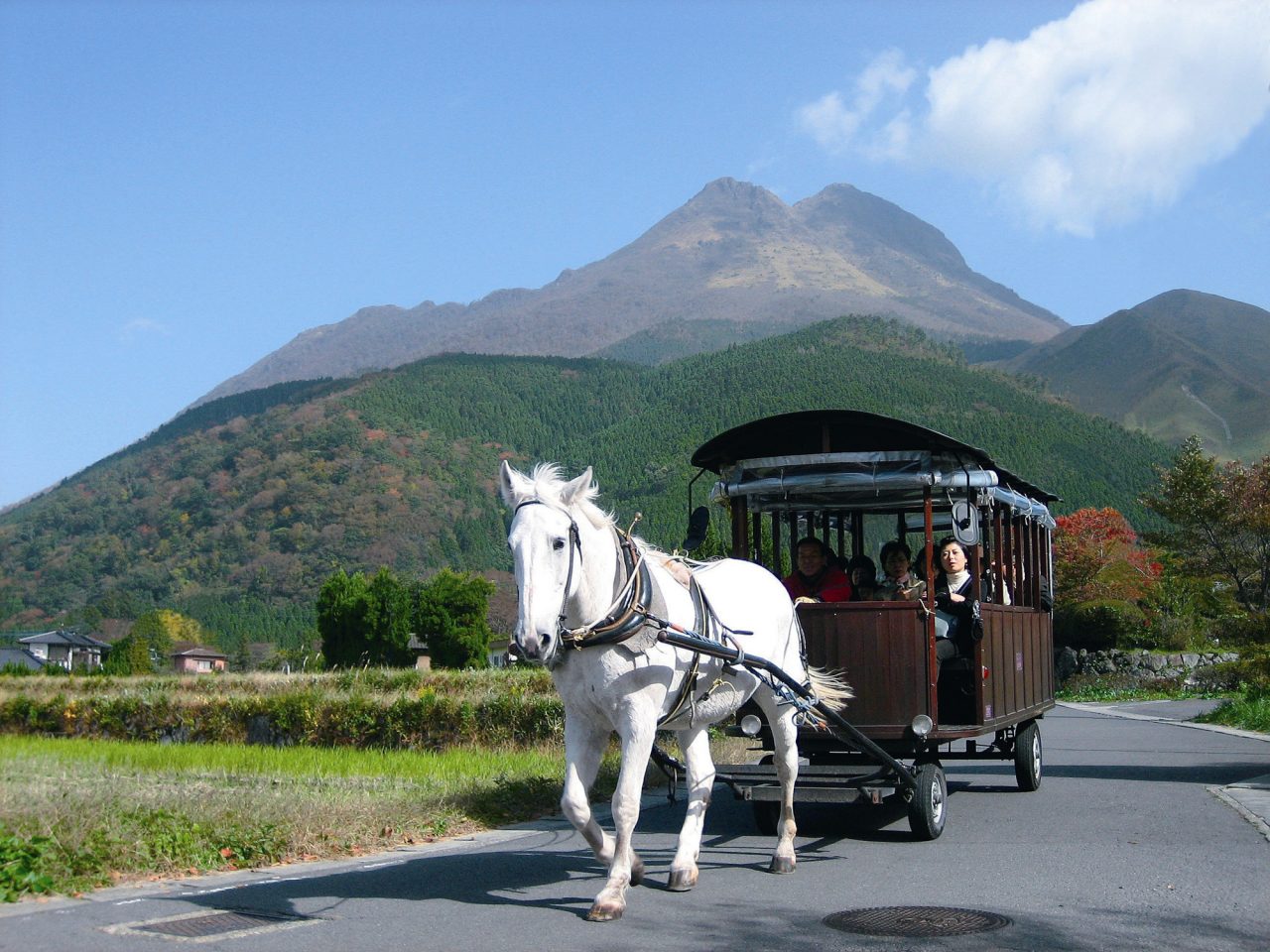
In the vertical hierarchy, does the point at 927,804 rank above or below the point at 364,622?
below

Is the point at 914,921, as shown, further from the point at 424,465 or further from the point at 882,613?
the point at 424,465

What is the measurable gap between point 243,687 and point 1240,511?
20287 mm

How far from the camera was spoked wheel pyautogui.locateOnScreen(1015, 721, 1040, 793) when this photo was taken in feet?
39.8

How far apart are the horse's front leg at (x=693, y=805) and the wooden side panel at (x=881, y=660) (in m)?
1.96

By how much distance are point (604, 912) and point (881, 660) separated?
3.69 meters

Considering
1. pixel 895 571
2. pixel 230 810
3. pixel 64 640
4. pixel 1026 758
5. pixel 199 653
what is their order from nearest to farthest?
pixel 230 810 → pixel 895 571 → pixel 1026 758 → pixel 64 640 → pixel 199 653

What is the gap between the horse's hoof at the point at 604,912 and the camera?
6.30 metres

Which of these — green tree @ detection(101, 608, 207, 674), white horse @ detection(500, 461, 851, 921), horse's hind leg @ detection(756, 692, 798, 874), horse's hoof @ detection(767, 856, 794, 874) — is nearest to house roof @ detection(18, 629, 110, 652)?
green tree @ detection(101, 608, 207, 674)

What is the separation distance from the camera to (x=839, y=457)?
9312mm

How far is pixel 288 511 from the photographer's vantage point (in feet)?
407

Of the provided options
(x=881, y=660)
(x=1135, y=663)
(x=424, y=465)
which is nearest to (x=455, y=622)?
(x=1135, y=663)

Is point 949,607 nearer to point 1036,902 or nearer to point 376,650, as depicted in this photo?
point 1036,902

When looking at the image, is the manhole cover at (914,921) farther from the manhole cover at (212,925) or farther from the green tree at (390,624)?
the green tree at (390,624)

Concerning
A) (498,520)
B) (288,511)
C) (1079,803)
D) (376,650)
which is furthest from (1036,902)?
(288,511)
